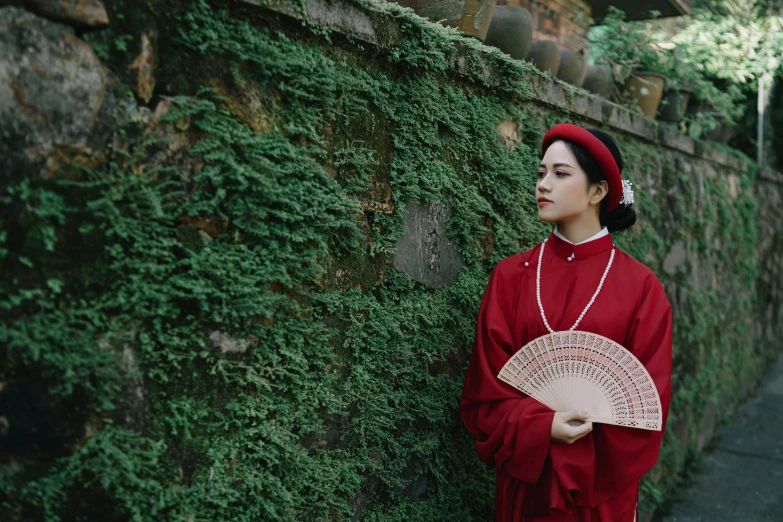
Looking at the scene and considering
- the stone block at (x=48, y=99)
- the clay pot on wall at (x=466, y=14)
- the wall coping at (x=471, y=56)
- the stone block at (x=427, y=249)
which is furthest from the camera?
the clay pot on wall at (x=466, y=14)

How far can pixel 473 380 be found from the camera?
206 centimetres

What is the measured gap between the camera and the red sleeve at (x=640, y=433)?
1.87 meters

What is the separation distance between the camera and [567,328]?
1980mm

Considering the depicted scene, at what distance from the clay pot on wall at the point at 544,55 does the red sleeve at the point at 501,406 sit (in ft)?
4.62

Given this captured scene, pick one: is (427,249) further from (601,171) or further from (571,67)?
(571,67)

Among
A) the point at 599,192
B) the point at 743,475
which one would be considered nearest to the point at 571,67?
the point at 599,192

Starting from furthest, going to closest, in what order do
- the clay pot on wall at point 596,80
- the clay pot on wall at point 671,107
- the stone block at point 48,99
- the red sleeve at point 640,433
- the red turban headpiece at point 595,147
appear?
the clay pot on wall at point 671,107 → the clay pot on wall at point 596,80 → the red turban headpiece at point 595,147 → the red sleeve at point 640,433 → the stone block at point 48,99

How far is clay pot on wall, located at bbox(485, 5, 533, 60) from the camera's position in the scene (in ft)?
9.45

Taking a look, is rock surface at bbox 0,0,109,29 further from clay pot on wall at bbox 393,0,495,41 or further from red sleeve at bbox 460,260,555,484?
clay pot on wall at bbox 393,0,495,41

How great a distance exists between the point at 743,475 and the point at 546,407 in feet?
11.1

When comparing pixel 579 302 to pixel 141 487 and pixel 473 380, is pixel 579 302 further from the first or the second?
pixel 141 487

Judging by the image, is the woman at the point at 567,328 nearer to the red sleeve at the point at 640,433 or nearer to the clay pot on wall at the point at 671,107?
the red sleeve at the point at 640,433

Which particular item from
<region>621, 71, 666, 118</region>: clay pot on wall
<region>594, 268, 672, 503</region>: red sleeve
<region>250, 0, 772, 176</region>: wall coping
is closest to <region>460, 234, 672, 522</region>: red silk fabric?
<region>594, 268, 672, 503</region>: red sleeve

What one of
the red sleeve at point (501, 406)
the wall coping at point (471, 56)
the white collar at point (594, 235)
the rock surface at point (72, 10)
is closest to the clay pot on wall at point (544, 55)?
the wall coping at point (471, 56)
